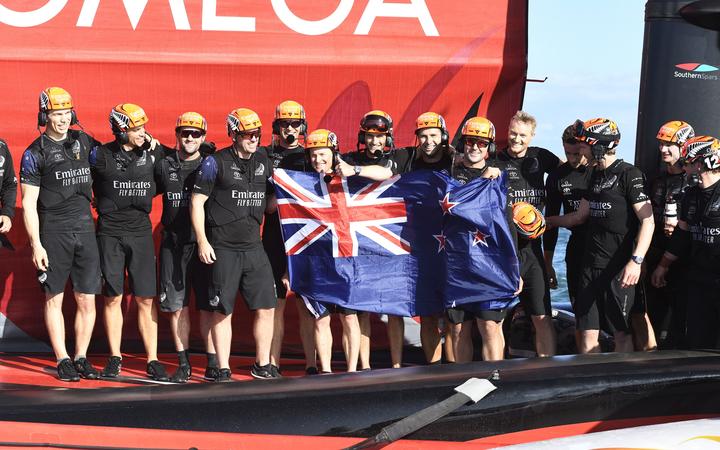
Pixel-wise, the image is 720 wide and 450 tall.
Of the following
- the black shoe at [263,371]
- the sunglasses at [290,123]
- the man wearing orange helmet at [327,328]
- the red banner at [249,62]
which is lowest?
the black shoe at [263,371]

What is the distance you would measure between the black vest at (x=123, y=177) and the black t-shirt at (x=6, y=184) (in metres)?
0.53

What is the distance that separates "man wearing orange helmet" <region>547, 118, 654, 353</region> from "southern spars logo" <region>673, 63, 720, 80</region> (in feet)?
3.58

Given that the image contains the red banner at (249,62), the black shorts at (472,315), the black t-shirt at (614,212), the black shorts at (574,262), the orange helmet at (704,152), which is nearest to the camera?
the orange helmet at (704,152)

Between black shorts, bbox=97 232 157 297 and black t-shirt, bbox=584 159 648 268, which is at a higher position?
black t-shirt, bbox=584 159 648 268

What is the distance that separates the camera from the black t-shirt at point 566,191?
6266 mm

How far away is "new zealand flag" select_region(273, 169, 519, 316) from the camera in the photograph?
610 cm

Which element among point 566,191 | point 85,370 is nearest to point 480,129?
point 566,191

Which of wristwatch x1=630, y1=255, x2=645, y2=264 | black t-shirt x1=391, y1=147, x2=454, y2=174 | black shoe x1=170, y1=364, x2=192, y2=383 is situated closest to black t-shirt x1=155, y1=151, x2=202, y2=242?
black shoe x1=170, y1=364, x2=192, y2=383

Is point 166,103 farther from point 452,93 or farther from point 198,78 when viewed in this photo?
point 452,93

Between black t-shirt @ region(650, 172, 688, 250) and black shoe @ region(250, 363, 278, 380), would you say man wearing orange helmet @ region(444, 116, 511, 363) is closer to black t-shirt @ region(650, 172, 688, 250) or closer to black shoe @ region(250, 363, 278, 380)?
black t-shirt @ region(650, 172, 688, 250)

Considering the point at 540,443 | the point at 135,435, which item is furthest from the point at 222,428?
the point at 540,443

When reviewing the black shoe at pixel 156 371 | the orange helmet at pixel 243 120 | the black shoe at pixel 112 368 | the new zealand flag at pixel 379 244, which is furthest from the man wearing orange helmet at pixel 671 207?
the black shoe at pixel 112 368

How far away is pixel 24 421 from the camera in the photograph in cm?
437

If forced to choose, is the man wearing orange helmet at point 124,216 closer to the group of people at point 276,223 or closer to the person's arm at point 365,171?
the group of people at point 276,223
